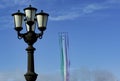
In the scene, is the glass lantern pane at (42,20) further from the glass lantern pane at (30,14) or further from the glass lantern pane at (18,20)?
the glass lantern pane at (18,20)

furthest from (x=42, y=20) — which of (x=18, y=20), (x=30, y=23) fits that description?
(x=18, y=20)

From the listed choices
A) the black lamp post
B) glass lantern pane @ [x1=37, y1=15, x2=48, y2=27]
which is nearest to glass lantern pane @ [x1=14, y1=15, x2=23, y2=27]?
the black lamp post

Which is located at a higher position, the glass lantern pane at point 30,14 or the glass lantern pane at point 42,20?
the glass lantern pane at point 30,14

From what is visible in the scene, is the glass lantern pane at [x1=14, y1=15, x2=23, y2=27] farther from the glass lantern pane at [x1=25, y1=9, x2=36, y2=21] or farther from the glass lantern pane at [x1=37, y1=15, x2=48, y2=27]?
the glass lantern pane at [x1=37, y1=15, x2=48, y2=27]

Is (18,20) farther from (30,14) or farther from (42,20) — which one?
(42,20)

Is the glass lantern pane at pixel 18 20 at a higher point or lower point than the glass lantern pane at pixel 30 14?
lower

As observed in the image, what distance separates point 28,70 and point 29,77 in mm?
271

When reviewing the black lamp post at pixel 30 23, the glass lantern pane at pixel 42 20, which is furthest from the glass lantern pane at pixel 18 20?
the glass lantern pane at pixel 42 20

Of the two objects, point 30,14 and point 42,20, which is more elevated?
point 30,14

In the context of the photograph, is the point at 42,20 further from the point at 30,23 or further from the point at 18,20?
the point at 18,20

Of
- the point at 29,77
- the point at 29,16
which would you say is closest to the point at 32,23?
the point at 29,16

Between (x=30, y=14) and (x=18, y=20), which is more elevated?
(x=30, y=14)

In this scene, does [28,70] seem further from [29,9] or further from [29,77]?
[29,9]

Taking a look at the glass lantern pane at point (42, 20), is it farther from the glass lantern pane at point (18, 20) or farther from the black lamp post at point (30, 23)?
the glass lantern pane at point (18, 20)
